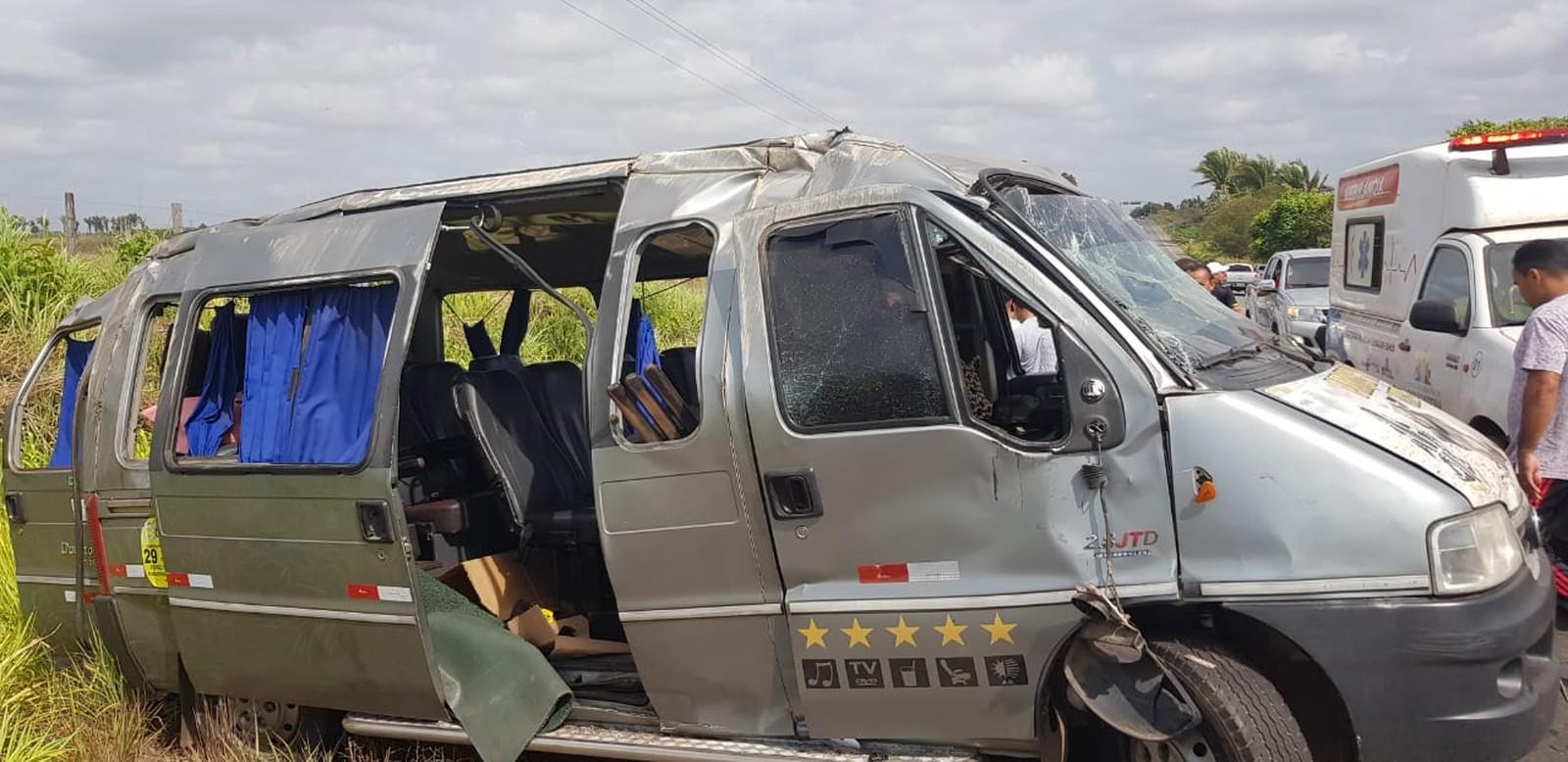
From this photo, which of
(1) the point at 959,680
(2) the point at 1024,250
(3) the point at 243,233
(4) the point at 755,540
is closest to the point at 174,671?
(3) the point at 243,233

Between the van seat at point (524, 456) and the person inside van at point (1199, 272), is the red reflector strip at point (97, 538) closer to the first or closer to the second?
the van seat at point (524, 456)

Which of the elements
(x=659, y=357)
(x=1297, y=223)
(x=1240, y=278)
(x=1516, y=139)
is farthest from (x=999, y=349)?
(x=1297, y=223)

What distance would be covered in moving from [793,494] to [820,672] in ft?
1.83

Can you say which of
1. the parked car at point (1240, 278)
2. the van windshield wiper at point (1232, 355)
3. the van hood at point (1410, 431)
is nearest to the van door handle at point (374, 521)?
the van windshield wiper at point (1232, 355)

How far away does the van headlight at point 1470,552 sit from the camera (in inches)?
124

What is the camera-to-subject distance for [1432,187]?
7.93m

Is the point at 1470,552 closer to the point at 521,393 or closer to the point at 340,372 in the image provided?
the point at 340,372

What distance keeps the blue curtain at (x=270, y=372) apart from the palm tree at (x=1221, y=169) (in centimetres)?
4707

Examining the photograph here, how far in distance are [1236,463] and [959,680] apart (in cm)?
101

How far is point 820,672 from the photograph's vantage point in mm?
3744

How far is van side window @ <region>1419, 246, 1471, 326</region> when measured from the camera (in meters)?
7.23

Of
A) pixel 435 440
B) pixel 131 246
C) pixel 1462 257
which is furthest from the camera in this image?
pixel 131 246

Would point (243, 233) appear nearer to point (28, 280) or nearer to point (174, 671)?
point (174, 671)

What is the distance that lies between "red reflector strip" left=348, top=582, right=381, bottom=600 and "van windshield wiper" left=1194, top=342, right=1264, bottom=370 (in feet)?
9.59
